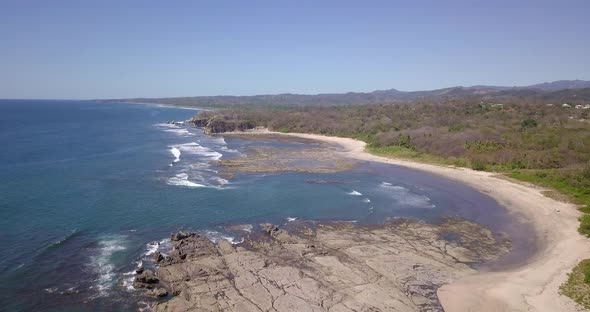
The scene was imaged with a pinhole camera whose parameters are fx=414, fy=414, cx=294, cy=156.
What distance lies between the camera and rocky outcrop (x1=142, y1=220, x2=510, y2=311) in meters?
25.3

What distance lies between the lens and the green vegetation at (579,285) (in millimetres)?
26078

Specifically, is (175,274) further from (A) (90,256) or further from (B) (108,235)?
(B) (108,235)

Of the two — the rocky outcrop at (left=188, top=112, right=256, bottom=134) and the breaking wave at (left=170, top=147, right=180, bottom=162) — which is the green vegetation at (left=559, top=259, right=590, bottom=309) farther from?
the rocky outcrop at (left=188, top=112, right=256, bottom=134)

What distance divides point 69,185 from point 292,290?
38078 millimetres

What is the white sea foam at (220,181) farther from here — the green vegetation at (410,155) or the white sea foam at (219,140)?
the white sea foam at (219,140)

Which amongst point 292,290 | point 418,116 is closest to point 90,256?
point 292,290

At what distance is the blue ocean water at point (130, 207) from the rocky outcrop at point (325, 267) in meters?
3.00

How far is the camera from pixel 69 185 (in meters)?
51.8

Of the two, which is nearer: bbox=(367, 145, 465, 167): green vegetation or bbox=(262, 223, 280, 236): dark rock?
bbox=(262, 223, 280, 236): dark rock

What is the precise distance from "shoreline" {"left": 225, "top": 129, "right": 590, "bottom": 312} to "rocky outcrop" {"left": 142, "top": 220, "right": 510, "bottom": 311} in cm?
160

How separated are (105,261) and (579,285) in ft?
110

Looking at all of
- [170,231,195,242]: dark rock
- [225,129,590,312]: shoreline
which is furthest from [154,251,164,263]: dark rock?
[225,129,590,312]: shoreline

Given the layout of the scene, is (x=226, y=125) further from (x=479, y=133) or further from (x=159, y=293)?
(x=159, y=293)

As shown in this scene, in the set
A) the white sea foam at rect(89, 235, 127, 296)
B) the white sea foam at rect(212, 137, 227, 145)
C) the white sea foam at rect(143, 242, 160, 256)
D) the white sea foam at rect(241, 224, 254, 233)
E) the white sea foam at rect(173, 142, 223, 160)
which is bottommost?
the white sea foam at rect(212, 137, 227, 145)
